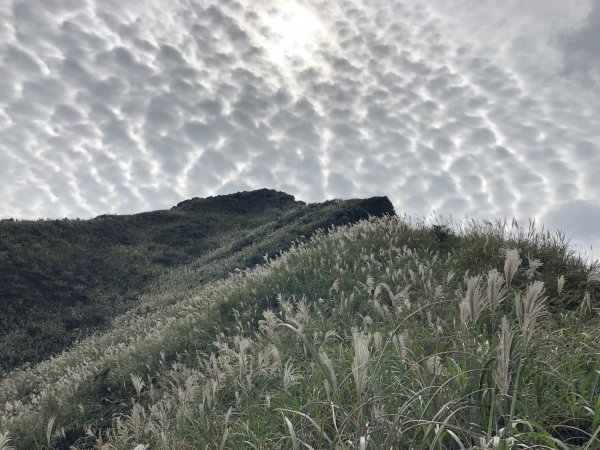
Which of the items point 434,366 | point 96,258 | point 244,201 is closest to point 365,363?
point 434,366

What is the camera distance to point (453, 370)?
321 cm

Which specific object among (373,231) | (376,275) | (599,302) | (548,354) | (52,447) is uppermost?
(373,231)

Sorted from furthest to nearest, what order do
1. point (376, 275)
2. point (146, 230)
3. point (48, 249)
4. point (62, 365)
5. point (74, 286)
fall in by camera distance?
point (146, 230), point (48, 249), point (74, 286), point (62, 365), point (376, 275)

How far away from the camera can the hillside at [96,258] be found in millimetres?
21125

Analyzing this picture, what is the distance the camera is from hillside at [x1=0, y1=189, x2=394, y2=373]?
69.3 ft

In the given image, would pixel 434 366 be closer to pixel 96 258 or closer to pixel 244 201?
pixel 96 258

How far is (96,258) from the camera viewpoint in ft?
102

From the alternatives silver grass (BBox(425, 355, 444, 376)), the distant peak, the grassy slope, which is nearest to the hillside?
the grassy slope

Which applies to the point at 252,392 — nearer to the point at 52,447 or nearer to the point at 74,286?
the point at 52,447

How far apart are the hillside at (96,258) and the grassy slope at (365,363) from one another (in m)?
5.05

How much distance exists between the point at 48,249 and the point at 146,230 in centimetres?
1130

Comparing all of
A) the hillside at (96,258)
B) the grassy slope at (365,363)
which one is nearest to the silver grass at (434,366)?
the grassy slope at (365,363)

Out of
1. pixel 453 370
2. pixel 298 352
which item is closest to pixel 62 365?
pixel 298 352

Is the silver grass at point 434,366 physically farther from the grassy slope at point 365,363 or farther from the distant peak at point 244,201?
the distant peak at point 244,201
